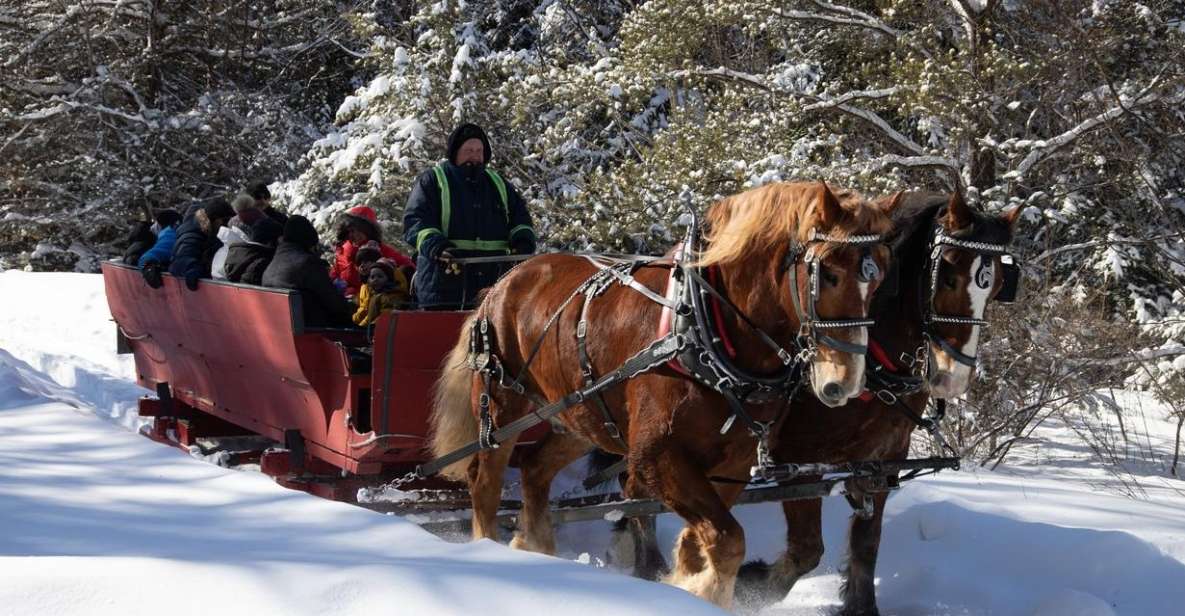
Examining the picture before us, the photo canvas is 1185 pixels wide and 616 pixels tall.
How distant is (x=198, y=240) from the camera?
7492 mm

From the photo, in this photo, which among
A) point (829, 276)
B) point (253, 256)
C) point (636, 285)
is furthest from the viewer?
point (253, 256)

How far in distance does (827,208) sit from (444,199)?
2.63m

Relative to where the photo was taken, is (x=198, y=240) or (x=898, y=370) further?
(x=198, y=240)

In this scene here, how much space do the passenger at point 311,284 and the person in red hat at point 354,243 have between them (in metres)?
0.79

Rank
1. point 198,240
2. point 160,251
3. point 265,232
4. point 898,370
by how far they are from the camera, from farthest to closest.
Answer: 1. point 160,251
2. point 198,240
3. point 265,232
4. point 898,370

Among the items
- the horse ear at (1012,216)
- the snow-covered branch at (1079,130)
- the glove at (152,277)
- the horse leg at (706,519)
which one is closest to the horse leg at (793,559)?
the horse leg at (706,519)

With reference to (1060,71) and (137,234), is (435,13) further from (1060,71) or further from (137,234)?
(1060,71)

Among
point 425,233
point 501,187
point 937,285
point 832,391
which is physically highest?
point 501,187

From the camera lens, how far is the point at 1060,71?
951 centimetres

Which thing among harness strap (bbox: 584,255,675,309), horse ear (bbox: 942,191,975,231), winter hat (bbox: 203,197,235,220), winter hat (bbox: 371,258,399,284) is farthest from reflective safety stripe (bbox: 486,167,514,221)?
winter hat (bbox: 203,197,235,220)

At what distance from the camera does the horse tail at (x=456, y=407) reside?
5.31m

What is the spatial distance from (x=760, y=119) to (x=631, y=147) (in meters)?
3.17

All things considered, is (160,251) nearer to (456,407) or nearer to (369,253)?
(369,253)

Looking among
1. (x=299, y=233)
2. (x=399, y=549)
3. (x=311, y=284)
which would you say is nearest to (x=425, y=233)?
(x=311, y=284)
